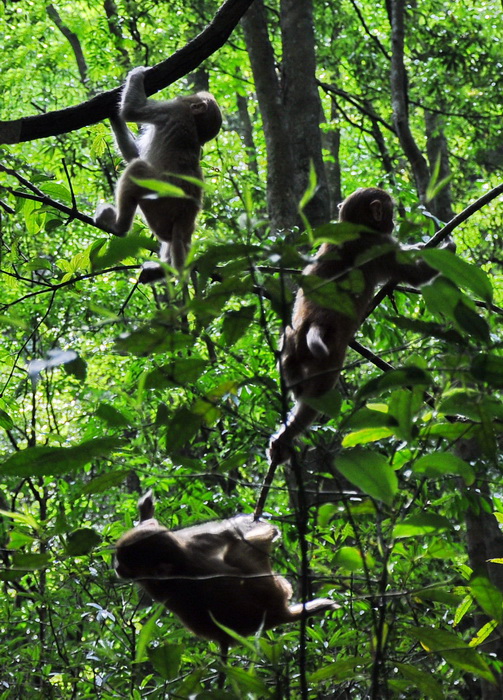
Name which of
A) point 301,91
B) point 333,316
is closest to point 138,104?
point 333,316

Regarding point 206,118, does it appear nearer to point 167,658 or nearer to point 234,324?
point 234,324

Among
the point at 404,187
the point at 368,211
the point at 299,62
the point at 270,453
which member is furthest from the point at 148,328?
the point at 299,62

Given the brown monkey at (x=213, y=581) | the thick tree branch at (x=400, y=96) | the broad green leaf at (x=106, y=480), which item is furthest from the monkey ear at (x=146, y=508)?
the thick tree branch at (x=400, y=96)

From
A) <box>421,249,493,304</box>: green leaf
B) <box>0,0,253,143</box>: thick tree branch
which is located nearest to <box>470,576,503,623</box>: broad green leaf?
<box>421,249,493,304</box>: green leaf

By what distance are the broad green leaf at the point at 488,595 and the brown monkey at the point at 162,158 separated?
2.51 m

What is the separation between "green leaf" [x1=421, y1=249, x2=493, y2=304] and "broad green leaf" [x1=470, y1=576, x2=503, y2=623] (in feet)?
2.11

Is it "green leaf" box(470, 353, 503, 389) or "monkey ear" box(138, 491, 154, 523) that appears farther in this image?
"monkey ear" box(138, 491, 154, 523)

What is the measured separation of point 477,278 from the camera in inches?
62.3

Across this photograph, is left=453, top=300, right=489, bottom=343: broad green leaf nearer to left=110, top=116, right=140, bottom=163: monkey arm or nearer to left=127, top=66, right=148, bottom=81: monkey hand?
left=127, top=66, right=148, bottom=81: monkey hand

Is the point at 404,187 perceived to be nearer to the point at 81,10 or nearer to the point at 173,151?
the point at 173,151

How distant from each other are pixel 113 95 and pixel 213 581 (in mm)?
2430


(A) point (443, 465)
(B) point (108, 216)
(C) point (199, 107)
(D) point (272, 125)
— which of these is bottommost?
(A) point (443, 465)

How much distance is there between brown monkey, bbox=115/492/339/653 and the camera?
319 centimetres

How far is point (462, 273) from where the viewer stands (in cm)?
158
